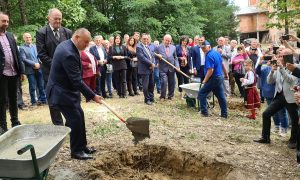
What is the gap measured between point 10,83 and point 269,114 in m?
4.84

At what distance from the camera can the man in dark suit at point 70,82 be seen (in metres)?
5.30

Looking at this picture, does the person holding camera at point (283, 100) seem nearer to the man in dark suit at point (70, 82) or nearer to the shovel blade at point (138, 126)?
the shovel blade at point (138, 126)

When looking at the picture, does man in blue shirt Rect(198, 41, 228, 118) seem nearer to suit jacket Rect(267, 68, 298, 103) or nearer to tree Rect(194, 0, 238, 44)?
suit jacket Rect(267, 68, 298, 103)

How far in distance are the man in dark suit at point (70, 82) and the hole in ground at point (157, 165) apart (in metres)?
0.78

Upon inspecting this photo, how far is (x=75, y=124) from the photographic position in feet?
18.2

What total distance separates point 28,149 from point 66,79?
1.91 meters

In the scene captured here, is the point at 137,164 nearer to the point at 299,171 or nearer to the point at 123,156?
the point at 123,156

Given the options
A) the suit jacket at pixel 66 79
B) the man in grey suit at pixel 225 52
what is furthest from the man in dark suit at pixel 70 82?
the man in grey suit at pixel 225 52

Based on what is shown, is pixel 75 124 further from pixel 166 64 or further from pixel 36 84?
pixel 166 64

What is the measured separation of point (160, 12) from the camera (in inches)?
881

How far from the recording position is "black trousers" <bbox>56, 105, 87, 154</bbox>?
18.1 feet

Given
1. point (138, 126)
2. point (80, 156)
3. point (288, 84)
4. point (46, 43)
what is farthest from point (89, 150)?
point (288, 84)

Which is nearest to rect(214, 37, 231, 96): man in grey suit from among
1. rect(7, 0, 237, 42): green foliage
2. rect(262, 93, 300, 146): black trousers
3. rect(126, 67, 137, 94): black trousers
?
rect(126, 67, 137, 94): black trousers

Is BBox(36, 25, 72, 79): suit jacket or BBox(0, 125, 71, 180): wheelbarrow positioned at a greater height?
BBox(36, 25, 72, 79): suit jacket
